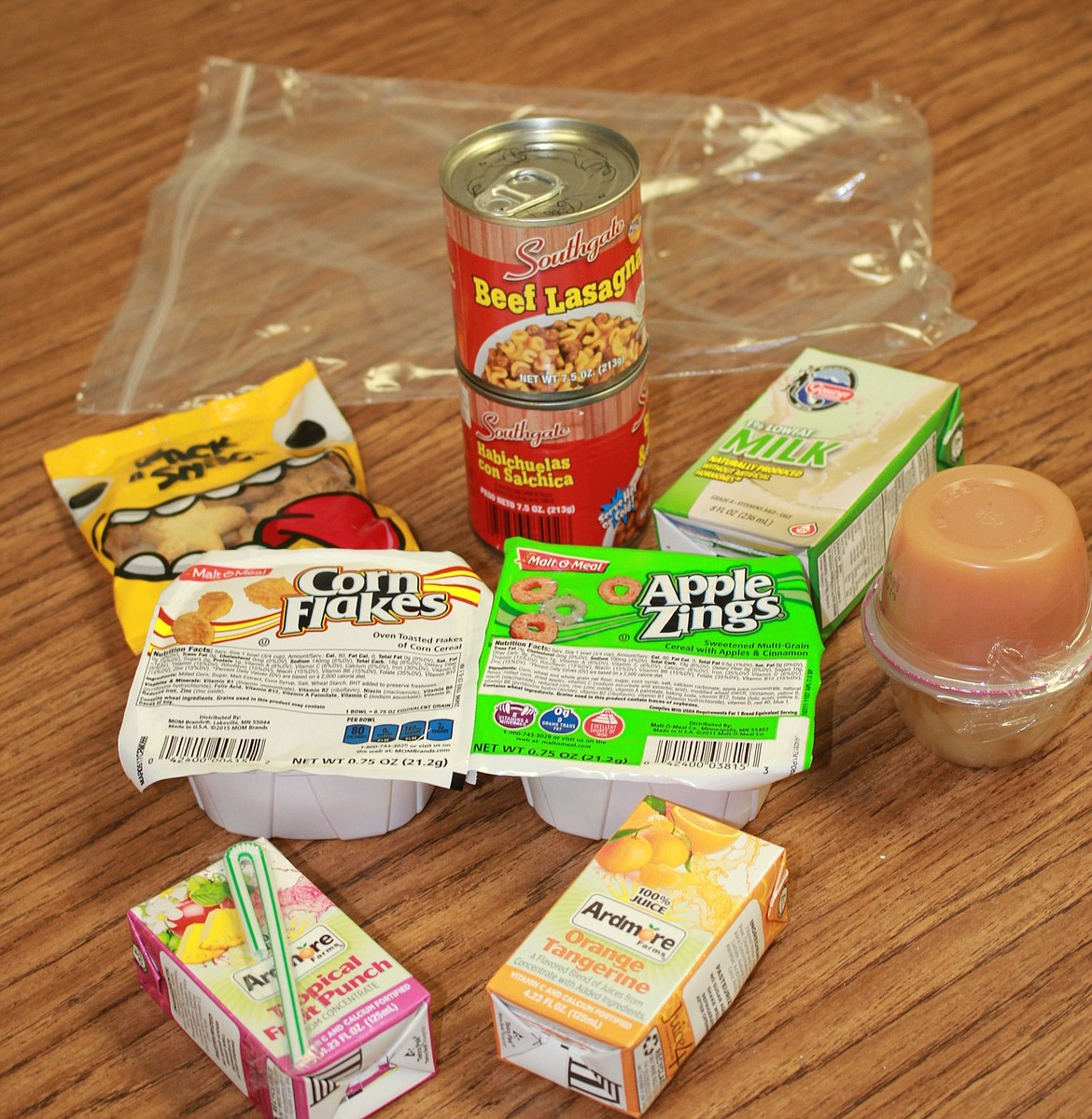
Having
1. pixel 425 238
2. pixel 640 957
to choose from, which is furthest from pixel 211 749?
pixel 425 238

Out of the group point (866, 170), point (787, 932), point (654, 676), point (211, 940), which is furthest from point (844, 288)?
point (211, 940)

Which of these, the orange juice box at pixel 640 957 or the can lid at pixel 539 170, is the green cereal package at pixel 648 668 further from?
the can lid at pixel 539 170

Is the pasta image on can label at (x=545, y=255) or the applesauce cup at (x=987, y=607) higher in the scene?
the pasta image on can label at (x=545, y=255)

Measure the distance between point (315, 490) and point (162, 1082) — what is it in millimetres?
457

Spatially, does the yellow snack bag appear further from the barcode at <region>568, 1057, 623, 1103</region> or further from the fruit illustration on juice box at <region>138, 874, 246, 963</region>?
the barcode at <region>568, 1057, 623, 1103</region>

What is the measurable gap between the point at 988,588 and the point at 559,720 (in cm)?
24

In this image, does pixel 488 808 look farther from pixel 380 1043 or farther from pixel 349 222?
pixel 349 222

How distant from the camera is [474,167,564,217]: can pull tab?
2.82ft

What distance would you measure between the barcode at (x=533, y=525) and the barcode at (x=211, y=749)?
0.27m

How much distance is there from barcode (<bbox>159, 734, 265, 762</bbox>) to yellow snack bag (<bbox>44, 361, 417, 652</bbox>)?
180mm

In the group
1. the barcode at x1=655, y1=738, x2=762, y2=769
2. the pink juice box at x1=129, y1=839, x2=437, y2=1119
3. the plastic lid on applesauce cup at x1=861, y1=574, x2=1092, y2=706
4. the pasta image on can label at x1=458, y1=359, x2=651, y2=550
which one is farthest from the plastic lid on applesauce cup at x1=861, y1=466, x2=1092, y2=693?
the pink juice box at x1=129, y1=839, x2=437, y2=1119

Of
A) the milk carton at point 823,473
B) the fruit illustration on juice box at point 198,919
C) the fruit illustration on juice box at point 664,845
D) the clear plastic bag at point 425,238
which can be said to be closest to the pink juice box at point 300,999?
the fruit illustration on juice box at point 198,919

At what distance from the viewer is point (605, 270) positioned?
2.80 feet

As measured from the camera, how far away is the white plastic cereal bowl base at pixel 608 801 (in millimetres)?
748
